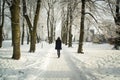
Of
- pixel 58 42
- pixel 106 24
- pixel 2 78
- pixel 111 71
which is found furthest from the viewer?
pixel 106 24

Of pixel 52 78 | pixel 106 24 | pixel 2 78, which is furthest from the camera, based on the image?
pixel 106 24

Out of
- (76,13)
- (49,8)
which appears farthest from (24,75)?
(49,8)

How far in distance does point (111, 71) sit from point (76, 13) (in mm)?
16289

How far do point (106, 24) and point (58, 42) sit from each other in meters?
6.17

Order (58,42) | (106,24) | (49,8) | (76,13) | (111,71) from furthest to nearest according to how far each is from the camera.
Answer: (49,8), (76,13), (106,24), (58,42), (111,71)

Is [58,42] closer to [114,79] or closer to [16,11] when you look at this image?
[16,11]

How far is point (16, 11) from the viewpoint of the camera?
55.2 ft

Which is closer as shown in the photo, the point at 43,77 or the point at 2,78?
the point at 2,78

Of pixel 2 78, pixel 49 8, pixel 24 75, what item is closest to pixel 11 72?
pixel 24 75

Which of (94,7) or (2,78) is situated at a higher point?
(94,7)

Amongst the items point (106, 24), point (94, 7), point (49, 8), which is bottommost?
point (106, 24)

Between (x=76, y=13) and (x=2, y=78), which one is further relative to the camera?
(x=76, y=13)

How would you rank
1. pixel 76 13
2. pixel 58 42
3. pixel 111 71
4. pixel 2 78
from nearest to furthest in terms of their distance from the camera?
pixel 2 78 → pixel 111 71 → pixel 58 42 → pixel 76 13

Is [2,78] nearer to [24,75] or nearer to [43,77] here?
[24,75]
